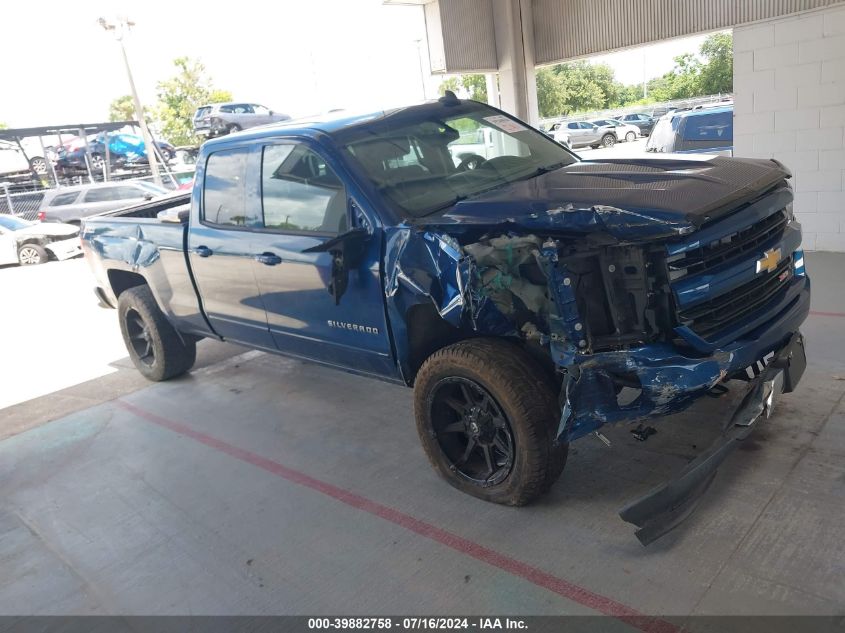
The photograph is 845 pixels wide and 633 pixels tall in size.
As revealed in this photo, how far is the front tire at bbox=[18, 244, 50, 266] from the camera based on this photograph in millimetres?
14867

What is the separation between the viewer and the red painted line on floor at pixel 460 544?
2.66 metres

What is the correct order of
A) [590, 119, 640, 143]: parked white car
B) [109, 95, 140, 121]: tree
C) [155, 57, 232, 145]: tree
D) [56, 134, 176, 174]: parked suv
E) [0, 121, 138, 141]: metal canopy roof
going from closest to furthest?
[0, 121, 138, 141]: metal canopy roof → [56, 134, 176, 174]: parked suv → [590, 119, 640, 143]: parked white car → [155, 57, 232, 145]: tree → [109, 95, 140, 121]: tree

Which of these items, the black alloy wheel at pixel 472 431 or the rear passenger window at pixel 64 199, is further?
the rear passenger window at pixel 64 199

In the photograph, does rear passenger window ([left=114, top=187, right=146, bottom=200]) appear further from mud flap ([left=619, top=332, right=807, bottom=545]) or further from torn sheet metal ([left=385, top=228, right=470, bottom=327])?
mud flap ([left=619, top=332, right=807, bottom=545])

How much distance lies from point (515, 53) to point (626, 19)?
5.68ft

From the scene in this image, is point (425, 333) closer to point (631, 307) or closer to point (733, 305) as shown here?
point (631, 307)

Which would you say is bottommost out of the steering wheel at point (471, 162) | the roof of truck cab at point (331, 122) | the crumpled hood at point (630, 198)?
the crumpled hood at point (630, 198)

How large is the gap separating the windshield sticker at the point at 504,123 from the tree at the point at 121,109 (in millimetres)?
73419

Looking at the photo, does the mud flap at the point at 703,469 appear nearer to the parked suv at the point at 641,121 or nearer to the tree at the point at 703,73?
the parked suv at the point at 641,121

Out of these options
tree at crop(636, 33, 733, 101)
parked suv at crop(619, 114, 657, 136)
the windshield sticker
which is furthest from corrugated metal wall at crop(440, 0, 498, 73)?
tree at crop(636, 33, 733, 101)

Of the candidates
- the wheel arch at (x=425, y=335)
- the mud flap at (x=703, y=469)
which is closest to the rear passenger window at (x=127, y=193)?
the wheel arch at (x=425, y=335)

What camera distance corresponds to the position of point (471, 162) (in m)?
4.15

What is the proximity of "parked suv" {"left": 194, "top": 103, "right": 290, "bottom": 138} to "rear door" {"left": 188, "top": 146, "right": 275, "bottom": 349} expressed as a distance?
20575mm

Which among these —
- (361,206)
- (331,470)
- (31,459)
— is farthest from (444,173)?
(31,459)
